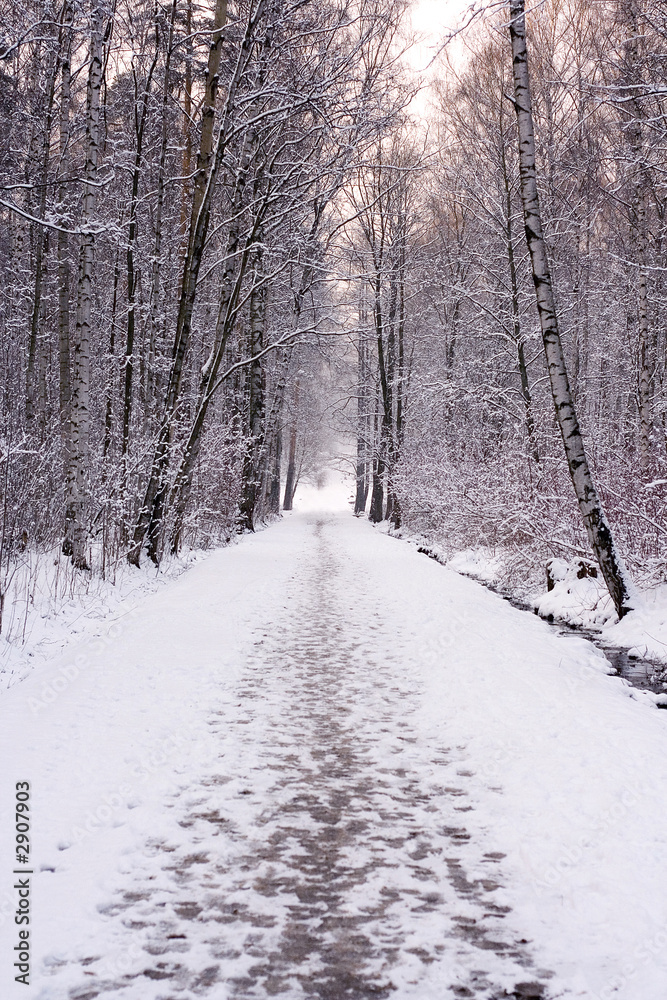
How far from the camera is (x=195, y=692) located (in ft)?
18.8

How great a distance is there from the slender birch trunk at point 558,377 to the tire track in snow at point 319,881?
4.80m

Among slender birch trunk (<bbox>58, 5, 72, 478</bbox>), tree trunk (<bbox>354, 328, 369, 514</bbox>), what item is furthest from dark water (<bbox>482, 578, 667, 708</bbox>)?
tree trunk (<bbox>354, 328, 369, 514</bbox>)

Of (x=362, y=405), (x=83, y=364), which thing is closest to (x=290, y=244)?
(x=83, y=364)

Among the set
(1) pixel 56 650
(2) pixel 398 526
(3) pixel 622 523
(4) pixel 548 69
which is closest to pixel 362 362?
(2) pixel 398 526

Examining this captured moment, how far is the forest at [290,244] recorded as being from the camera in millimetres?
10038

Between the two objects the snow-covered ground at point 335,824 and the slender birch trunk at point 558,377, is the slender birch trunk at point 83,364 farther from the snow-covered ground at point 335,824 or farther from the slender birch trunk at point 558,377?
the slender birch trunk at point 558,377

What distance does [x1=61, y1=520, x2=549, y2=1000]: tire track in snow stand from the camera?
2416mm

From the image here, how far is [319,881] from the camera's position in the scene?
3045mm

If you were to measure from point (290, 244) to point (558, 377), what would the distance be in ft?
31.0

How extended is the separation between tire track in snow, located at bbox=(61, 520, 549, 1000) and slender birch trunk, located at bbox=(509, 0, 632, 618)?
189 inches

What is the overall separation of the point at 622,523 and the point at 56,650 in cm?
805

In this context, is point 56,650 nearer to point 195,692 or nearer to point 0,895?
point 195,692

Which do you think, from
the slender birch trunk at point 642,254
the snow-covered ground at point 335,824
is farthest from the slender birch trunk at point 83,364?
the slender birch trunk at point 642,254

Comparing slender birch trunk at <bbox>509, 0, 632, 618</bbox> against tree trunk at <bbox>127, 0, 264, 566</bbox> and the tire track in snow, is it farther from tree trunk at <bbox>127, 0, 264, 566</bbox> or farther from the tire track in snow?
tree trunk at <bbox>127, 0, 264, 566</bbox>
